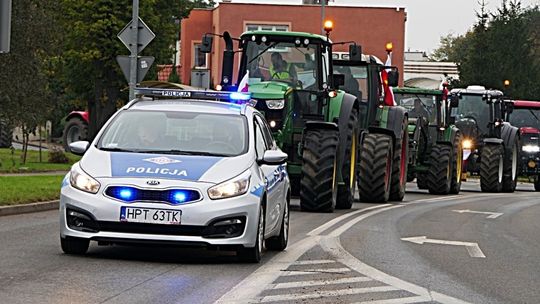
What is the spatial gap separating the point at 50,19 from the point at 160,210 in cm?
3048

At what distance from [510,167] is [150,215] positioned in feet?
91.2

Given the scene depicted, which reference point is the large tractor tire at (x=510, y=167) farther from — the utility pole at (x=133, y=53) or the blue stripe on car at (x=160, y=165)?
the blue stripe on car at (x=160, y=165)

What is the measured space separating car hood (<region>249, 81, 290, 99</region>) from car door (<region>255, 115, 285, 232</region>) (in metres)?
7.18

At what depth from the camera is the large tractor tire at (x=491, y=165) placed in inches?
1452

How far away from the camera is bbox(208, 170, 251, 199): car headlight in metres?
11.6

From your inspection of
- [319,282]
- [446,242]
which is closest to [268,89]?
[446,242]

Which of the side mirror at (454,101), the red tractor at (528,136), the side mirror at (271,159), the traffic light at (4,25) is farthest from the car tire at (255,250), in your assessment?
the red tractor at (528,136)

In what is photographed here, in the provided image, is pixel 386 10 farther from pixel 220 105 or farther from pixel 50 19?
pixel 220 105

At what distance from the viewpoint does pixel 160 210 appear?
11.4 metres

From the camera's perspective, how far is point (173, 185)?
37.6 feet

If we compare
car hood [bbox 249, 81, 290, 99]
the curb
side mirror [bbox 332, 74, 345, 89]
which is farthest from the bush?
the curb

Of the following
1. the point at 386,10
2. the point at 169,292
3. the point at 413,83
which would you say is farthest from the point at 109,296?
the point at 386,10

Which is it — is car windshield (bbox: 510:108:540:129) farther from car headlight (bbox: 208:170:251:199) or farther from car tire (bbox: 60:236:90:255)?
car tire (bbox: 60:236:90:255)

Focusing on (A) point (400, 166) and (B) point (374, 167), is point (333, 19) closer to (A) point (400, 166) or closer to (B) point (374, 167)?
(A) point (400, 166)
